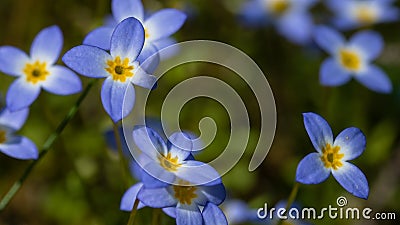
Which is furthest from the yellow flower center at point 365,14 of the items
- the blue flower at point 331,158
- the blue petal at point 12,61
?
the blue petal at point 12,61

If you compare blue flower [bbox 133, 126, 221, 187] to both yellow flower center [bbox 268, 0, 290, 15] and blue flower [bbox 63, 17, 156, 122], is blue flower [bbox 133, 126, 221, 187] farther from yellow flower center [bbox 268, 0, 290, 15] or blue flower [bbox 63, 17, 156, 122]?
yellow flower center [bbox 268, 0, 290, 15]

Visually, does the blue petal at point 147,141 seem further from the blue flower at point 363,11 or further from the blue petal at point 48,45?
the blue flower at point 363,11

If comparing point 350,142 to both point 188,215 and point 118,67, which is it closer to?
point 188,215

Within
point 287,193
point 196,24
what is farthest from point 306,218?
point 196,24

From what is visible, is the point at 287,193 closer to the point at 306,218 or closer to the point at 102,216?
the point at 306,218

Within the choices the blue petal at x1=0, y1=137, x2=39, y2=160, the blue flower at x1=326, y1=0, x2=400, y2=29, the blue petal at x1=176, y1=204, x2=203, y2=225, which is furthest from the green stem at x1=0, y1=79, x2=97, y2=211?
the blue flower at x1=326, y1=0, x2=400, y2=29

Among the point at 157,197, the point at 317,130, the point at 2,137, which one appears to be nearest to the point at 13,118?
the point at 2,137
